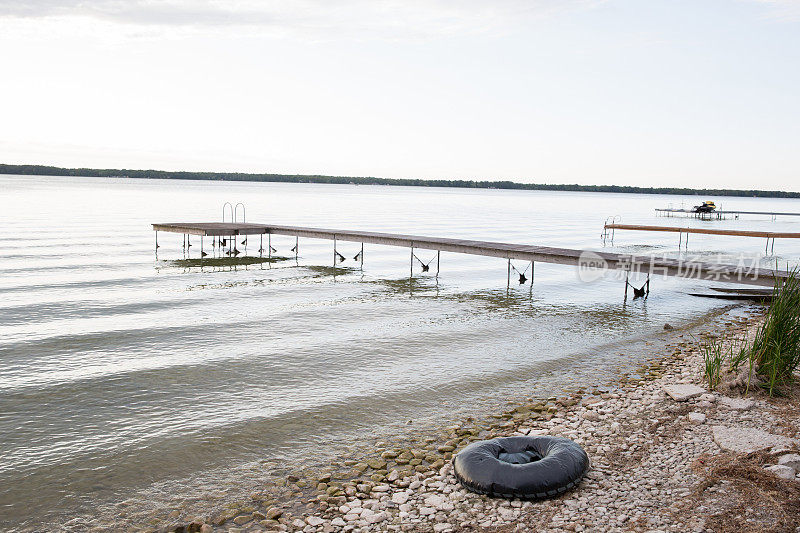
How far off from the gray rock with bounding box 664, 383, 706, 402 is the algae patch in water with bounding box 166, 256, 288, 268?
15.5 meters

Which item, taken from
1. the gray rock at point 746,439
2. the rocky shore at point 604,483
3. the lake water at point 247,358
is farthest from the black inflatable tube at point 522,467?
the gray rock at point 746,439

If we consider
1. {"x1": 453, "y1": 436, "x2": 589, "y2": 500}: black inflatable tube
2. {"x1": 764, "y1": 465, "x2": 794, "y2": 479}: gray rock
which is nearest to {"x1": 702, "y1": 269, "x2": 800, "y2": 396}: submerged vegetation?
{"x1": 764, "y1": 465, "x2": 794, "y2": 479}: gray rock

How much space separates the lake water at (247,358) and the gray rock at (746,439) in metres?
2.37

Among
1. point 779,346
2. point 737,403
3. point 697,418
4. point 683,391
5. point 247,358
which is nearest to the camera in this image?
point 697,418

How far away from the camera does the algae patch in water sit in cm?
1998

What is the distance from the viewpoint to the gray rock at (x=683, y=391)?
726cm

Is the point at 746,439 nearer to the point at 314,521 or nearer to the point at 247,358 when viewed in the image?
the point at 314,521

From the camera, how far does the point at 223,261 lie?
2117 centimetres

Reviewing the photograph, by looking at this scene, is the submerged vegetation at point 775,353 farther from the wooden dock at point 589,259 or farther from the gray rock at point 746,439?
the wooden dock at point 589,259

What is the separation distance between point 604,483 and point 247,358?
5.88 meters

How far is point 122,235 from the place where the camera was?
28047 millimetres

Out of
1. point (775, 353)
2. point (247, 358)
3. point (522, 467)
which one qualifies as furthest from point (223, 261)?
point (522, 467)

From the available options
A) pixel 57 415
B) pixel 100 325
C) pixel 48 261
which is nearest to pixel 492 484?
pixel 57 415

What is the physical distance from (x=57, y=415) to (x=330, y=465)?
3.46m
